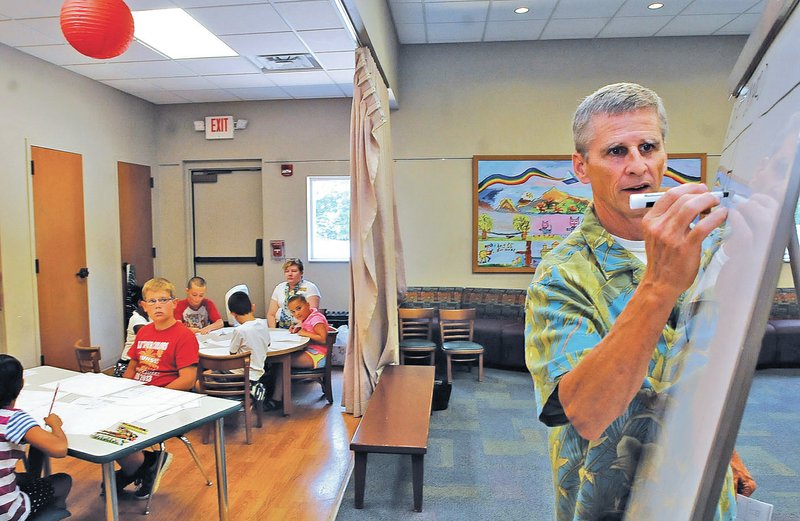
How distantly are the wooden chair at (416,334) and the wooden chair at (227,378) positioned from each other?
1763 mm

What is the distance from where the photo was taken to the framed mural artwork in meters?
5.54

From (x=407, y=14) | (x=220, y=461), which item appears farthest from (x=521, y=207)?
(x=220, y=461)

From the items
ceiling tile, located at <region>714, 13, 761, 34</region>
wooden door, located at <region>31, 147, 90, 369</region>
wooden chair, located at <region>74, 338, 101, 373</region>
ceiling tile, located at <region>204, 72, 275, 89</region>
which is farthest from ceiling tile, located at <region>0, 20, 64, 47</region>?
ceiling tile, located at <region>714, 13, 761, 34</region>

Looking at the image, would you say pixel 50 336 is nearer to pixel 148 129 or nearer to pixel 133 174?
pixel 133 174

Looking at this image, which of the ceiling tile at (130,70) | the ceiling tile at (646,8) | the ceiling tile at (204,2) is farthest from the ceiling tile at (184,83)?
the ceiling tile at (646,8)

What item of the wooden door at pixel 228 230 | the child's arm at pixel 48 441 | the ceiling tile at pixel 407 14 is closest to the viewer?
the child's arm at pixel 48 441

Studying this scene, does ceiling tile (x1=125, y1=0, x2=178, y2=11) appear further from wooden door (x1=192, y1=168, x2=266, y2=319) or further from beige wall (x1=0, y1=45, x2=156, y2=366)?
wooden door (x1=192, y1=168, x2=266, y2=319)

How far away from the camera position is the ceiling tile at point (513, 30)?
5.01 meters

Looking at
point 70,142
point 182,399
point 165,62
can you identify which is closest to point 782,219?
point 182,399

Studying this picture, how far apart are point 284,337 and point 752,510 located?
3.72m

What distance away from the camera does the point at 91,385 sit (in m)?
2.46

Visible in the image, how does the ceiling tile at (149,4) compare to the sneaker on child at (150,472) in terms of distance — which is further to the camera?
Answer: the ceiling tile at (149,4)

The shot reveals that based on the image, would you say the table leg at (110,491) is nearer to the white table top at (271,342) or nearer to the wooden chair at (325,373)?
the white table top at (271,342)

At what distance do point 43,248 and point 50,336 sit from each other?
0.80 m
